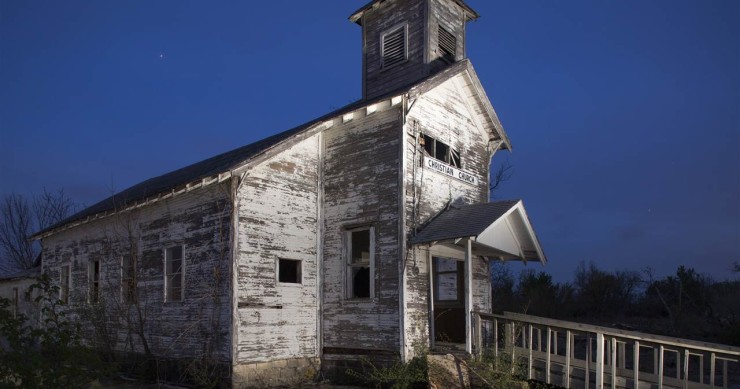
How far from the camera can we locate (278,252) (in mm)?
13164

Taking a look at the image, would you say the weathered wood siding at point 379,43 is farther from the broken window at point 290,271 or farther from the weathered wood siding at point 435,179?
the broken window at point 290,271

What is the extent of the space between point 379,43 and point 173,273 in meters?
8.29

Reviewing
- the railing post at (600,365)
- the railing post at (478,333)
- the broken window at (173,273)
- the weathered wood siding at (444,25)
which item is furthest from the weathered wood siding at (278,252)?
the railing post at (600,365)

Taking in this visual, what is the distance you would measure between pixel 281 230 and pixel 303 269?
1040 millimetres

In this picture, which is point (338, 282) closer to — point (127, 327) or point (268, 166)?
point (268, 166)

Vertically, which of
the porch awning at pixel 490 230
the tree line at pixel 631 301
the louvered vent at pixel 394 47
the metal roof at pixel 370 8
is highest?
the metal roof at pixel 370 8

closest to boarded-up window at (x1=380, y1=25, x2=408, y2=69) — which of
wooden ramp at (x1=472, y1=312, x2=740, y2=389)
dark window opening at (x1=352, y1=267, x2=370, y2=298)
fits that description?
dark window opening at (x1=352, y1=267, x2=370, y2=298)

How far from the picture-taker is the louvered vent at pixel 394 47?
16641mm

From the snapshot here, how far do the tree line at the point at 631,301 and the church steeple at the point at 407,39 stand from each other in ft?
37.2

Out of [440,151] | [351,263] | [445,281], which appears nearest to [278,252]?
[351,263]

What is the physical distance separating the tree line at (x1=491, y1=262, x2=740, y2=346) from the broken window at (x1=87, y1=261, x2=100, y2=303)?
14425mm

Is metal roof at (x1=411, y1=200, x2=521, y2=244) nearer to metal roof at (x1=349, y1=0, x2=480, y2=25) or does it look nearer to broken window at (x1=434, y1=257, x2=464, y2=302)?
broken window at (x1=434, y1=257, x2=464, y2=302)

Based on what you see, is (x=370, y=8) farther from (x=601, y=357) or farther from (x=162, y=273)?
(x=601, y=357)

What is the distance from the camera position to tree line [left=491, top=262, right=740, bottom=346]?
22.6 meters
